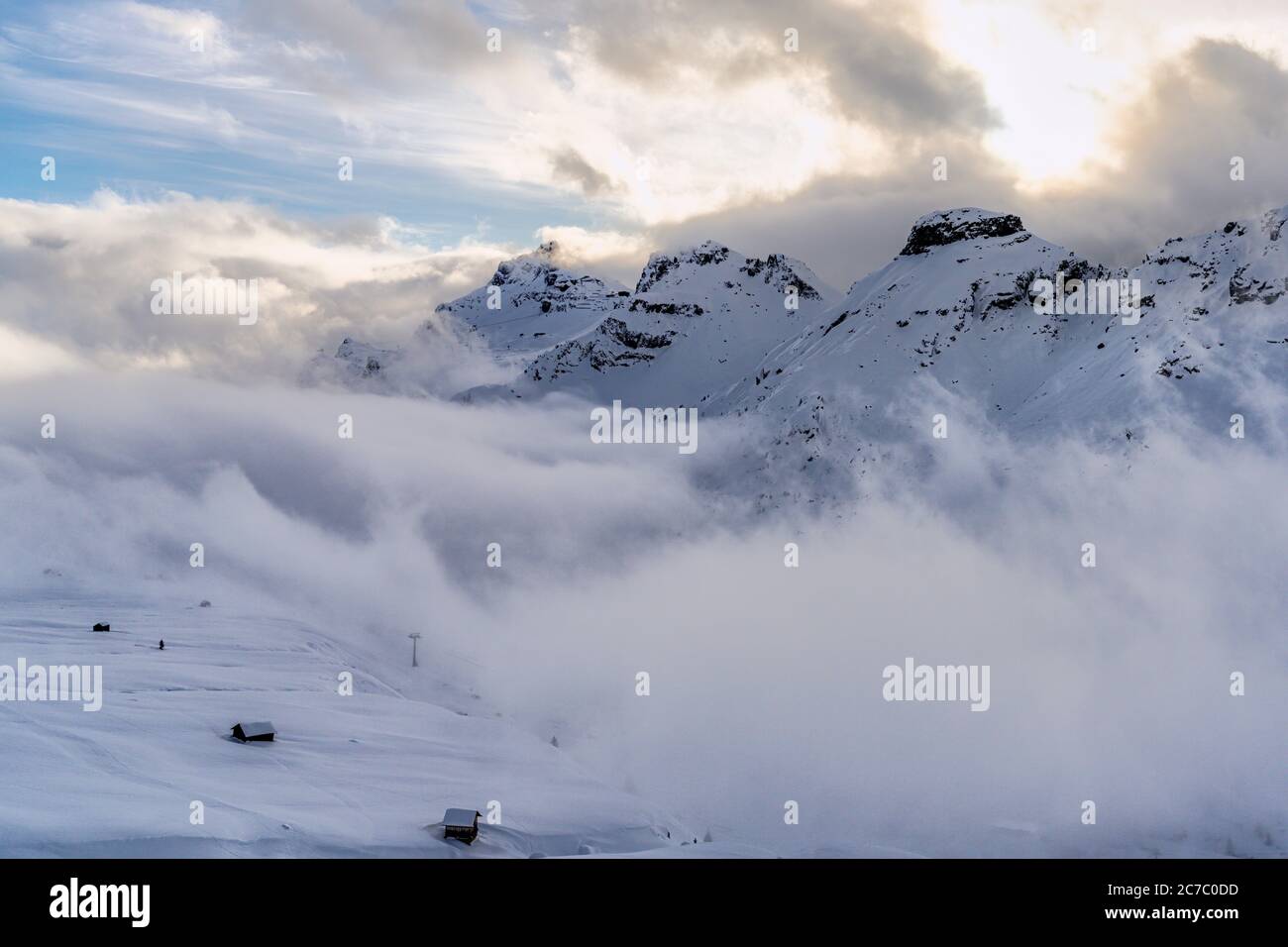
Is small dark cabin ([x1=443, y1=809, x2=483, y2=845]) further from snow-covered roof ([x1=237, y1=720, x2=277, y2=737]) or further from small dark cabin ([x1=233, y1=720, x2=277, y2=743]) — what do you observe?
snow-covered roof ([x1=237, y1=720, x2=277, y2=737])

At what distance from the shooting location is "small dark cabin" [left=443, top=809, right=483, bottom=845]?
44000mm

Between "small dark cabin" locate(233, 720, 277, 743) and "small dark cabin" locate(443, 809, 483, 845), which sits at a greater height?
"small dark cabin" locate(233, 720, 277, 743)

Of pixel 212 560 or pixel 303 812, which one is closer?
pixel 303 812

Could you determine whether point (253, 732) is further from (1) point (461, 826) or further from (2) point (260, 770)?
(1) point (461, 826)

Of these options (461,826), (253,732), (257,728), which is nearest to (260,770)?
(253,732)

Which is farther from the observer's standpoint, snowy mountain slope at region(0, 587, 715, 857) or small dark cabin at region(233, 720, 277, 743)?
small dark cabin at region(233, 720, 277, 743)

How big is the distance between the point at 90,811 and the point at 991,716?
131 meters

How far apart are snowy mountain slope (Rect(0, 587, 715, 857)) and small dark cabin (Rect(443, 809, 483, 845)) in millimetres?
530

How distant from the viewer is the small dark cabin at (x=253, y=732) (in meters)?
53.2

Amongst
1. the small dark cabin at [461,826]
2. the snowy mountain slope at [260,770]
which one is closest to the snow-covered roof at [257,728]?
the snowy mountain slope at [260,770]

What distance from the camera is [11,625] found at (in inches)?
3211

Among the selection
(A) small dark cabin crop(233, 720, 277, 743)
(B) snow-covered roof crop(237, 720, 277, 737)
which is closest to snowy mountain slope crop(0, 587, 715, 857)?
(A) small dark cabin crop(233, 720, 277, 743)
